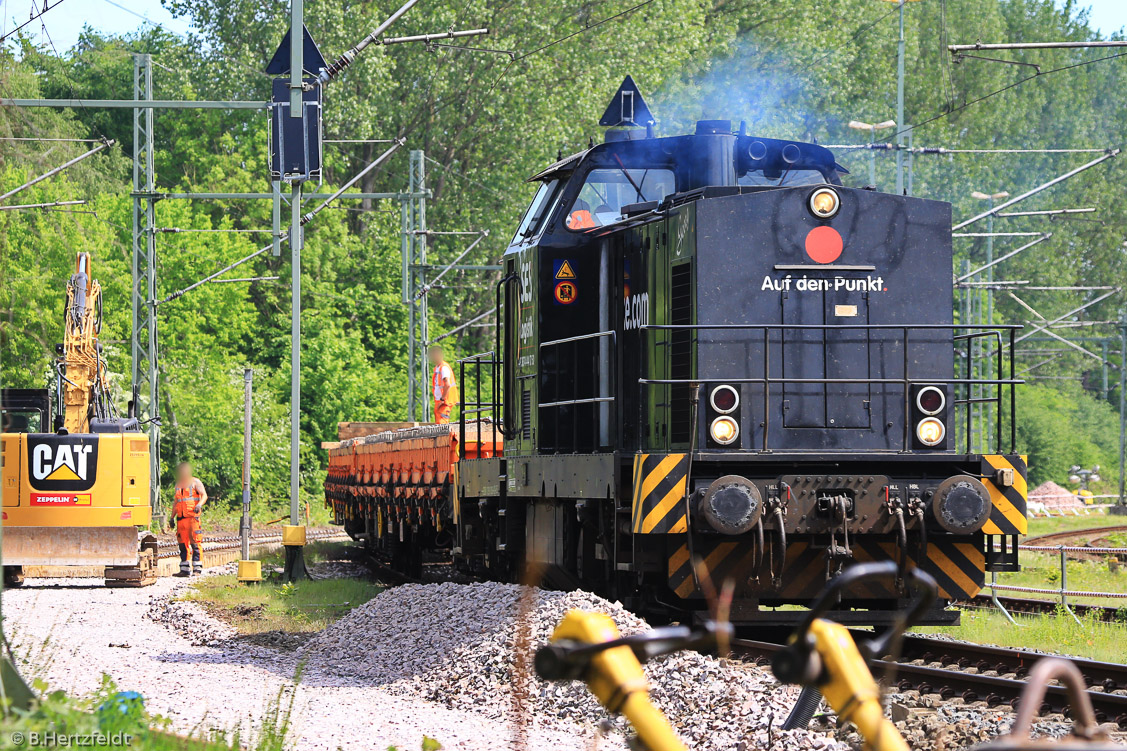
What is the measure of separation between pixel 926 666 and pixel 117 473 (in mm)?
12784

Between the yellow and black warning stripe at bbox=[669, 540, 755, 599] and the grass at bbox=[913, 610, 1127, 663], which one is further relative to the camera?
the grass at bbox=[913, 610, 1127, 663]

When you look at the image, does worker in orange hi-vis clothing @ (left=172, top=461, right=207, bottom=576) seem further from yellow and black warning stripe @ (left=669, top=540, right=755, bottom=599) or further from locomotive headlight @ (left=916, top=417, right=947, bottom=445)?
locomotive headlight @ (left=916, top=417, right=947, bottom=445)

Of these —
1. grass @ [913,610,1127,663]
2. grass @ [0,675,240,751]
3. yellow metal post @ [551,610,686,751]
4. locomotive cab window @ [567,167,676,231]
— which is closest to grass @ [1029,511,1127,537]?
grass @ [913,610,1127,663]

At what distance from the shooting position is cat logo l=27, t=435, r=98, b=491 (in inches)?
743

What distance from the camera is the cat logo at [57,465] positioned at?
1888 centimetres

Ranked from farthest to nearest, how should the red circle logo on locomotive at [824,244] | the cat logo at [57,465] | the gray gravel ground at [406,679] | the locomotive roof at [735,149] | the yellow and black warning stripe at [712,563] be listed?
the cat logo at [57,465], the locomotive roof at [735,149], the red circle logo on locomotive at [824,244], the yellow and black warning stripe at [712,563], the gray gravel ground at [406,679]

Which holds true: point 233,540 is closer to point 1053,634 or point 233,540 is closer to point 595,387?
point 595,387

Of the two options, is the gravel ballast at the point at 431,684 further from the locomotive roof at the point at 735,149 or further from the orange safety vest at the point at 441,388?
the orange safety vest at the point at 441,388

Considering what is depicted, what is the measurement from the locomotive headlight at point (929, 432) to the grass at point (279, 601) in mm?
6736

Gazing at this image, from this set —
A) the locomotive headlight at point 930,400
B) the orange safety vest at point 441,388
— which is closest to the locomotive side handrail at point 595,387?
the locomotive headlight at point 930,400

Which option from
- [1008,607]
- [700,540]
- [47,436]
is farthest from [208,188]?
[700,540]

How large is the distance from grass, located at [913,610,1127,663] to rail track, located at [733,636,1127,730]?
51.7 inches

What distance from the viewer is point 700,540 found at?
9031 mm

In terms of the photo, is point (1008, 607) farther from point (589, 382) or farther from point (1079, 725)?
point (1079, 725)
